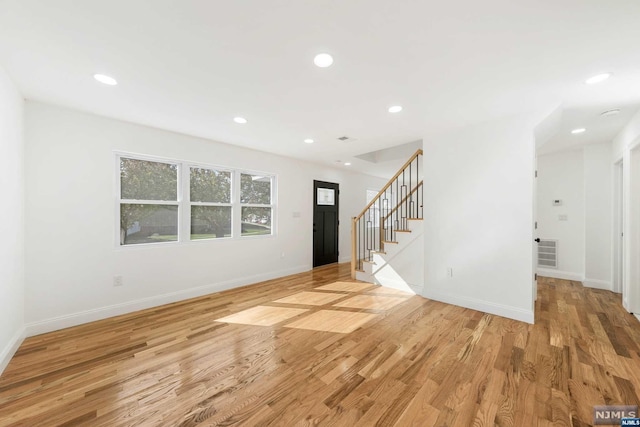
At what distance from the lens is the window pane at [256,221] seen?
15.7 feet

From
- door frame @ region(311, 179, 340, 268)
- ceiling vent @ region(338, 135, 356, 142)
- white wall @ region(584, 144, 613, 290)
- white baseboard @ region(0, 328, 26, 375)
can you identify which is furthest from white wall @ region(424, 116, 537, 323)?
white baseboard @ region(0, 328, 26, 375)

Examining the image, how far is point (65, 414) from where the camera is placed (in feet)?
5.40

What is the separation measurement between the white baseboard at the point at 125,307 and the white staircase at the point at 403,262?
7.99 ft

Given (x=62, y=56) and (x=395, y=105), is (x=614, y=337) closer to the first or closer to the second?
(x=395, y=105)

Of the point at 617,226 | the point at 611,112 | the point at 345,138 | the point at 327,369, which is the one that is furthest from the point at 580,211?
the point at 327,369

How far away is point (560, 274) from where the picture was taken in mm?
4934

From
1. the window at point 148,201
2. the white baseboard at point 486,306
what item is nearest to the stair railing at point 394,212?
the white baseboard at point 486,306

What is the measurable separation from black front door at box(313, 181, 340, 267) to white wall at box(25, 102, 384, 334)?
2404mm

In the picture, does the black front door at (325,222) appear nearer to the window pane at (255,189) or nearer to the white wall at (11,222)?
the window pane at (255,189)

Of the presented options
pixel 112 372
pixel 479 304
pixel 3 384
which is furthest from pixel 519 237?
pixel 3 384

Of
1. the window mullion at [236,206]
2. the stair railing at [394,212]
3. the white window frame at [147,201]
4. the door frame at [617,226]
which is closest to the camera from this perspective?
the white window frame at [147,201]

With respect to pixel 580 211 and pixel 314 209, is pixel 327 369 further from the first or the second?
pixel 580 211

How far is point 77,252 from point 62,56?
7.41 feet

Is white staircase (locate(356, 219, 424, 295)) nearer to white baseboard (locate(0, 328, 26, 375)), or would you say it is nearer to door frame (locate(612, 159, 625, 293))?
door frame (locate(612, 159, 625, 293))
